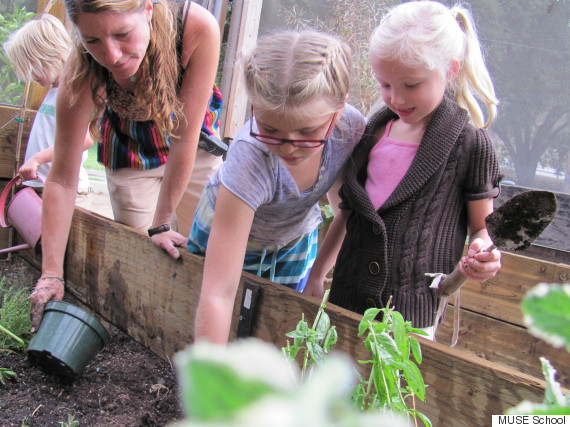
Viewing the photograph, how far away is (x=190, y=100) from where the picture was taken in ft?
7.12

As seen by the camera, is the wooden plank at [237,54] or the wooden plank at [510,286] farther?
the wooden plank at [237,54]

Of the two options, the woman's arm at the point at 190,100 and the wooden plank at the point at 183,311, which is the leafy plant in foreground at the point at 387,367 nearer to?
the wooden plank at the point at 183,311

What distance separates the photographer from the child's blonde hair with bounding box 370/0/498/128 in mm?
1535

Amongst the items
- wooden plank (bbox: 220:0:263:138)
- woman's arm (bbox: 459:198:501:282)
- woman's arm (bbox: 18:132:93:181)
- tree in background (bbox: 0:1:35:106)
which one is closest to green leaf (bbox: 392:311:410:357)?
woman's arm (bbox: 459:198:501:282)

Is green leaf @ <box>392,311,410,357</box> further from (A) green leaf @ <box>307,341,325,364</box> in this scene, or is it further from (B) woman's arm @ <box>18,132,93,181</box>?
(B) woman's arm @ <box>18,132,93,181</box>

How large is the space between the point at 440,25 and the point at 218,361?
5.54 ft

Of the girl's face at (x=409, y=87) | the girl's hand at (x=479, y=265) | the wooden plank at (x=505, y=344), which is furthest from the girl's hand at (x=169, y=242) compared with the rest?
the wooden plank at (x=505, y=344)

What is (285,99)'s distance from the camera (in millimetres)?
1429

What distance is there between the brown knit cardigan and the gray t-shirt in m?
0.11

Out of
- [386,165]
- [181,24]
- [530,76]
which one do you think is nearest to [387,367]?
[386,165]

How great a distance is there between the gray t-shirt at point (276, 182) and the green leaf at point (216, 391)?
143 cm

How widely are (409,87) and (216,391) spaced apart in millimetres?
1526

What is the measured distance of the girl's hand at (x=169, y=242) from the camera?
2.10 metres

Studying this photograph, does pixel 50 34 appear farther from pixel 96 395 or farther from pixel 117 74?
pixel 96 395
